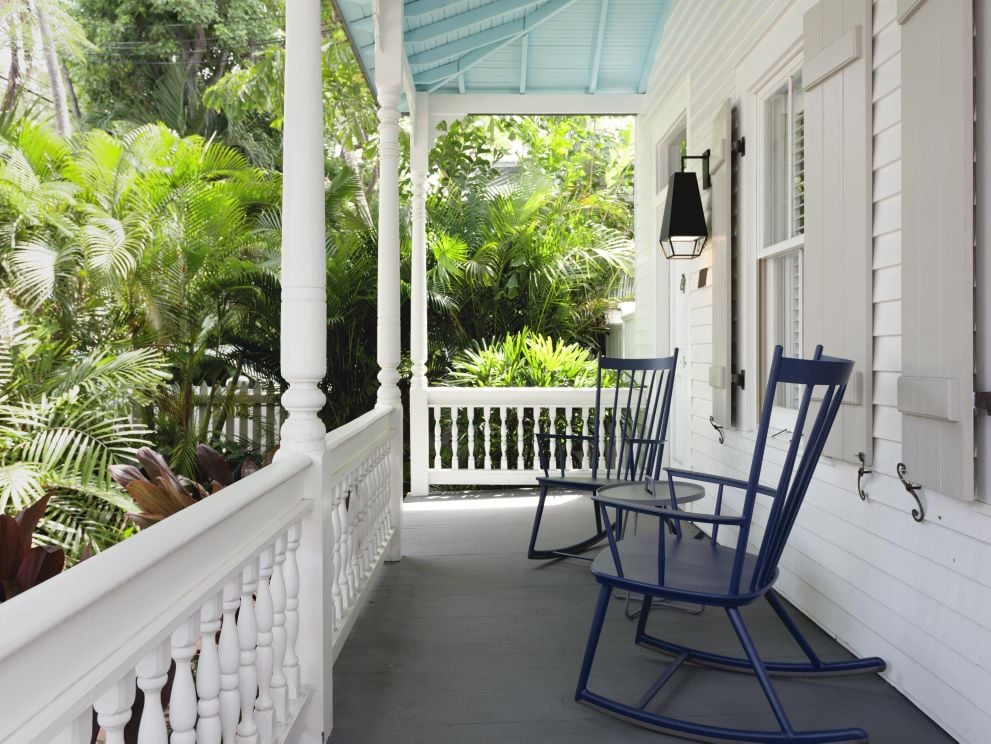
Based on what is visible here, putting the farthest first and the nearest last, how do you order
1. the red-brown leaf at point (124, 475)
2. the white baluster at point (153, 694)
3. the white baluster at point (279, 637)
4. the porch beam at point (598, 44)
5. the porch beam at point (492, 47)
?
the porch beam at point (598, 44) < the porch beam at point (492, 47) < the red-brown leaf at point (124, 475) < the white baluster at point (279, 637) < the white baluster at point (153, 694)

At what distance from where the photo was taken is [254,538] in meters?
1.72

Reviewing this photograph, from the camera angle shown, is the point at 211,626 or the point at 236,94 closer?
the point at 211,626

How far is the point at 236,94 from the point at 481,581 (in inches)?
343

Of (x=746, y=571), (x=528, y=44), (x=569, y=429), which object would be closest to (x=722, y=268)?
(x=746, y=571)

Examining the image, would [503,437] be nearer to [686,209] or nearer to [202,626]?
[686,209]

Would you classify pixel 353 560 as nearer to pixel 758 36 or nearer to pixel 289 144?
pixel 289 144

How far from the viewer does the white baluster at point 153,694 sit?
3.86 ft

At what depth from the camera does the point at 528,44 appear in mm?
5984

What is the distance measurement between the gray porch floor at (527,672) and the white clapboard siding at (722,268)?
43.5 inches

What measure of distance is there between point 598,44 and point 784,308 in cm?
309

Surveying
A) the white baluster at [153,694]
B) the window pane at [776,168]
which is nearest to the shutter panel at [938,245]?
the window pane at [776,168]

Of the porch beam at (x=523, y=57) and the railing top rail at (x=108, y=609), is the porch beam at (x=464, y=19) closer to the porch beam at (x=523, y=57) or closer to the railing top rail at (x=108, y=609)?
the porch beam at (x=523, y=57)

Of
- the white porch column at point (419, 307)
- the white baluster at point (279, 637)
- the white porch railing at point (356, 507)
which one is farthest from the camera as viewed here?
the white porch column at point (419, 307)

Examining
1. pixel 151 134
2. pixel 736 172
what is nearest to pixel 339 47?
pixel 151 134
